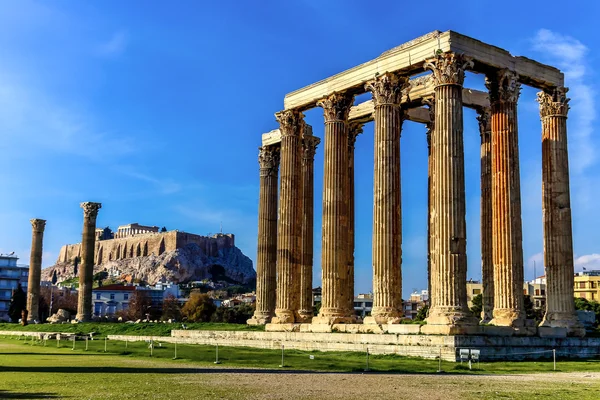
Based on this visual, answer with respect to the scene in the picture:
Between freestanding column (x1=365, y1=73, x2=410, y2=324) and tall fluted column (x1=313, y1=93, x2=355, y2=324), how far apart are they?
3.58 m

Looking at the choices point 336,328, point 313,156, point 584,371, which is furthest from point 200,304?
point 584,371

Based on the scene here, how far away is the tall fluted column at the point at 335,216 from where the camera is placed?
39.4 m

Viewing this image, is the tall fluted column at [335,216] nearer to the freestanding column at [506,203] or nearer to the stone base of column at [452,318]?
the stone base of column at [452,318]

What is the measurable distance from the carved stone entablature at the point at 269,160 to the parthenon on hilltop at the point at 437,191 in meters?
5.78

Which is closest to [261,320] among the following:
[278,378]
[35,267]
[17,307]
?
[278,378]

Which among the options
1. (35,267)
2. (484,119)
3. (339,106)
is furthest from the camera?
(35,267)

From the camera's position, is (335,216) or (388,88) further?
(335,216)

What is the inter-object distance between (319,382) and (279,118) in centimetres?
2821

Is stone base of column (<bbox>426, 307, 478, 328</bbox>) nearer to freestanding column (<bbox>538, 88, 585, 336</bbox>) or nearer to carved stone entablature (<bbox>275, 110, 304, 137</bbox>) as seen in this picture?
freestanding column (<bbox>538, 88, 585, 336</bbox>)

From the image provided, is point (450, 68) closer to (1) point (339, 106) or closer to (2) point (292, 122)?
(1) point (339, 106)

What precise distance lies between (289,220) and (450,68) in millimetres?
15347

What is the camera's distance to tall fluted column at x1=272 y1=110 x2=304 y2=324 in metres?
44.0

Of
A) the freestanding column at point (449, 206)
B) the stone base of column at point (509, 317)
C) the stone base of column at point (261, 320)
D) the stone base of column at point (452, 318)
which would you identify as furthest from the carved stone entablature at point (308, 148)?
the stone base of column at point (452, 318)

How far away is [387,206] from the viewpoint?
1433 inches
